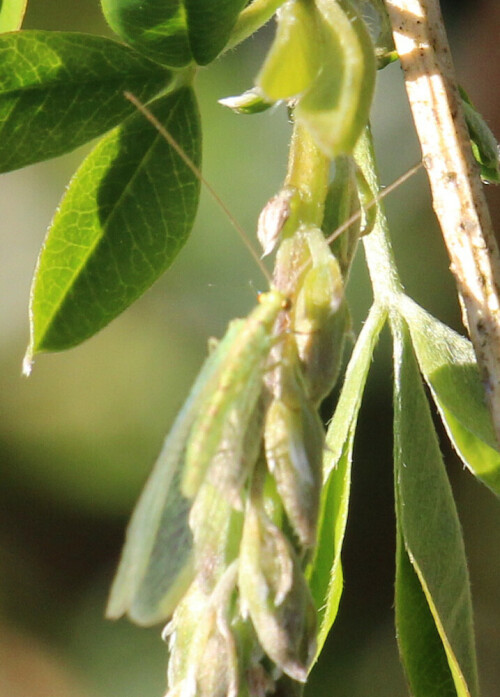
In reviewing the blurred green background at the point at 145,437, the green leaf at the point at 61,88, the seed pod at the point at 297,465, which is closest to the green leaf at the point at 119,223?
the green leaf at the point at 61,88

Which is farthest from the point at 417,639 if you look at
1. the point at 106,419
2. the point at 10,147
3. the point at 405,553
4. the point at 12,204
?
the point at 12,204

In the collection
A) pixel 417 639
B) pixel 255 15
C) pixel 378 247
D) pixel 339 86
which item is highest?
pixel 255 15

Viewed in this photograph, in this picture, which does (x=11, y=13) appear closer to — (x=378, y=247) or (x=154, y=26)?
(x=154, y=26)

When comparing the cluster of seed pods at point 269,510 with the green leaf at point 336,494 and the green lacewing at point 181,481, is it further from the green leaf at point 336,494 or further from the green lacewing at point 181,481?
the green leaf at point 336,494

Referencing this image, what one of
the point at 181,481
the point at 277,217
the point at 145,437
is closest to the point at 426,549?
the point at 181,481

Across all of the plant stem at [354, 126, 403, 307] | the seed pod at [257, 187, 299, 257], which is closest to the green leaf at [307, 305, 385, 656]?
the plant stem at [354, 126, 403, 307]

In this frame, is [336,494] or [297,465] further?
[336,494]

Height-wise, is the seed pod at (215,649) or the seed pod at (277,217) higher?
the seed pod at (277,217)
